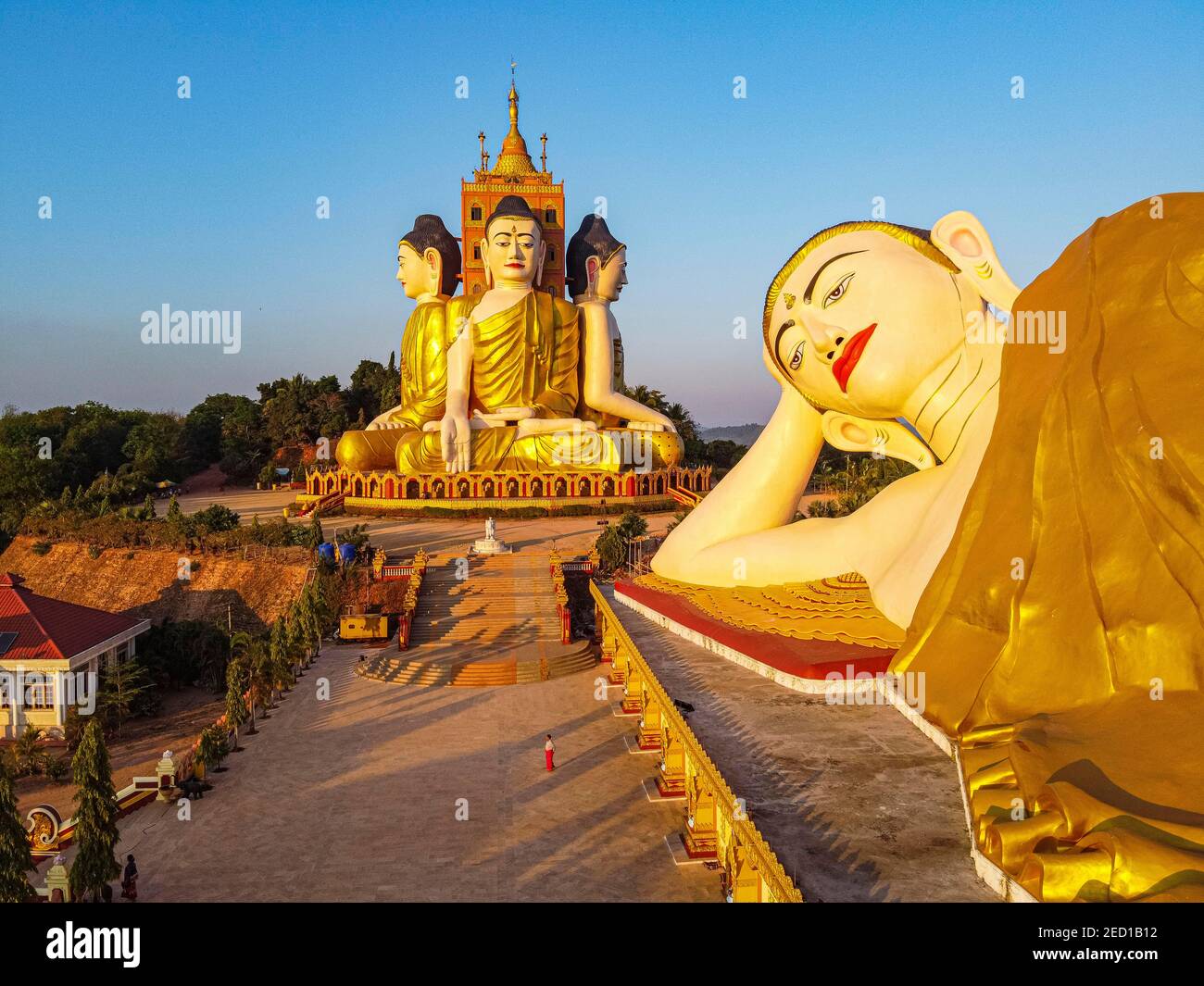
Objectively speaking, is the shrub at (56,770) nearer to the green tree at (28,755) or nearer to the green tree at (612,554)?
the green tree at (28,755)

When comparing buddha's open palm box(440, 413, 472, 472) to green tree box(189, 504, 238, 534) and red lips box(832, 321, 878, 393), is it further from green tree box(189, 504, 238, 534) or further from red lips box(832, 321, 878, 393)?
red lips box(832, 321, 878, 393)

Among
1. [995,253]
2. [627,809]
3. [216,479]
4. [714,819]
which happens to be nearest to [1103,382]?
[995,253]

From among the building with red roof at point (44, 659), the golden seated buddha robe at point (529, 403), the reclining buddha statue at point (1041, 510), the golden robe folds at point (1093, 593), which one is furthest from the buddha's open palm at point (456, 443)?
the golden robe folds at point (1093, 593)

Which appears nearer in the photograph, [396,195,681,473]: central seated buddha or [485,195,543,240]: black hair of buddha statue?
[396,195,681,473]: central seated buddha

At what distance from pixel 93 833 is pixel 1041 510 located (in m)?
9.05

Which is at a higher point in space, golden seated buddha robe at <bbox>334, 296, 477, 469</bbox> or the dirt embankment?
golden seated buddha robe at <bbox>334, 296, 477, 469</bbox>

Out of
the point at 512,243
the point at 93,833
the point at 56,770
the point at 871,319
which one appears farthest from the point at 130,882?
the point at 512,243

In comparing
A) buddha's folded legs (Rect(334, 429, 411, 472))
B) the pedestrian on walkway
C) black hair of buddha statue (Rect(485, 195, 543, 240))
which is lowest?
the pedestrian on walkway

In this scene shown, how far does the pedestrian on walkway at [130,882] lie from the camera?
30.6ft

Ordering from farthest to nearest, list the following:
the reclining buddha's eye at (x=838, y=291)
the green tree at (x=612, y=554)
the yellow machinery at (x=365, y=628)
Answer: the green tree at (x=612, y=554) < the yellow machinery at (x=365, y=628) < the reclining buddha's eye at (x=838, y=291)

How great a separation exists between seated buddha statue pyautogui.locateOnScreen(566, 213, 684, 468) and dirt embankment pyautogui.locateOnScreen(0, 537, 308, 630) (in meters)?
12.9

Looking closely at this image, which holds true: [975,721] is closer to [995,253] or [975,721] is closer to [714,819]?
[714,819]

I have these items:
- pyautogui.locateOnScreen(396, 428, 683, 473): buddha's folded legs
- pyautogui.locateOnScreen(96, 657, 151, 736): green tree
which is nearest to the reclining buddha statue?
pyautogui.locateOnScreen(96, 657, 151, 736): green tree

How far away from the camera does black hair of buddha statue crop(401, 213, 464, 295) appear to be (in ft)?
113
